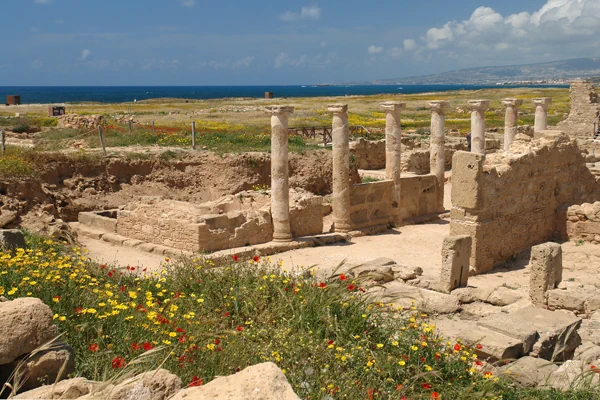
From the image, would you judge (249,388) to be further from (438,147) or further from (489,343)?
(438,147)

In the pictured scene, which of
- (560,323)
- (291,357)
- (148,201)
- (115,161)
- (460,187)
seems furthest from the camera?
(115,161)

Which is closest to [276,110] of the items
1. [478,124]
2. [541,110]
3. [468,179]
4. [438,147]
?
[468,179]

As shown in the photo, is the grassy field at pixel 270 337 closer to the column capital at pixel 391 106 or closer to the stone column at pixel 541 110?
the column capital at pixel 391 106

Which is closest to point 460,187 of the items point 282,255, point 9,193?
point 282,255

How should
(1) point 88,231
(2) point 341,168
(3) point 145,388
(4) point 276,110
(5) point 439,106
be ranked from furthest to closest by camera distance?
(5) point 439,106, (2) point 341,168, (1) point 88,231, (4) point 276,110, (3) point 145,388

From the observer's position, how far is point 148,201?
1638 cm

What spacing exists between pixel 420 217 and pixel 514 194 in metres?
5.07

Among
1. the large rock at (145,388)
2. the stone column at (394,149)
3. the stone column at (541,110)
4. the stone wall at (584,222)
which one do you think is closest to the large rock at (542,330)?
the large rock at (145,388)

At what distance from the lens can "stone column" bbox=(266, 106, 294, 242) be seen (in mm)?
15641

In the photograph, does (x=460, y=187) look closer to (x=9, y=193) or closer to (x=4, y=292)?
(x=4, y=292)

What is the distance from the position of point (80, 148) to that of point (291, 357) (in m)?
17.8

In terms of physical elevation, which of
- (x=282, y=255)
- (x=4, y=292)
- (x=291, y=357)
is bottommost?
(x=282, y=255)

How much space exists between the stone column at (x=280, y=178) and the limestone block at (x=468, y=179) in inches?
167

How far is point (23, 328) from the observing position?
460cm
